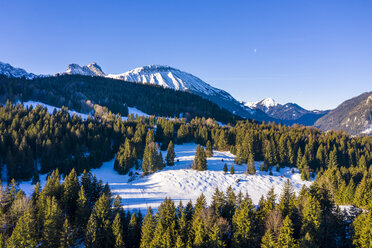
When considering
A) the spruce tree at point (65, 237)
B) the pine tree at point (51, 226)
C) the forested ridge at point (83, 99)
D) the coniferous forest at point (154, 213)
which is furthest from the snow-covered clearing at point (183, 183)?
the forested ridge at point (83, 99)

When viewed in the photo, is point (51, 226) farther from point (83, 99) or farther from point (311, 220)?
point (83, 99)

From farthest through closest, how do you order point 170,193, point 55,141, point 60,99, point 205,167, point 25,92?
1. point 60,99
2. point 25,92
3. point 55,141
4. point 205,167
5. point 170,193

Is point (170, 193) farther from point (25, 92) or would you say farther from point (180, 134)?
point (25, 92)

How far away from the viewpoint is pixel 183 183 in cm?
6262

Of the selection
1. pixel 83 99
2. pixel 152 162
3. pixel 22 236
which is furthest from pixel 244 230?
pixel 83 99

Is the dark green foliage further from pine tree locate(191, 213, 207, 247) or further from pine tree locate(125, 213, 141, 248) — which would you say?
pine tree locate(191, 213, 207, 247)

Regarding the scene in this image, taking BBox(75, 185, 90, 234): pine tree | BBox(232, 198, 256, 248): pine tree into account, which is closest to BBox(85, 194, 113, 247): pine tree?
BBox(75, 185, 90, 234): pine tree

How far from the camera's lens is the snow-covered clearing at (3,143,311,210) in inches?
2198

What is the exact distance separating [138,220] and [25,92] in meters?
162

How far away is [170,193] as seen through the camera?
57938 millimetres

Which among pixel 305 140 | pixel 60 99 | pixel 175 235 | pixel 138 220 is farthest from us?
pixel 60 99

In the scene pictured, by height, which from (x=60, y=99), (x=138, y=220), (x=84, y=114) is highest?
(x=60, y=99)

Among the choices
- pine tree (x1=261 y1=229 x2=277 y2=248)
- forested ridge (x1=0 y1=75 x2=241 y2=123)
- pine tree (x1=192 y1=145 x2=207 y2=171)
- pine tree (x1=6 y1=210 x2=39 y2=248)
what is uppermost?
forested ridge (x1=0 y1=75 x2=241 y2=123)

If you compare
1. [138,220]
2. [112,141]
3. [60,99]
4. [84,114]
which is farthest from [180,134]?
[60,99]
